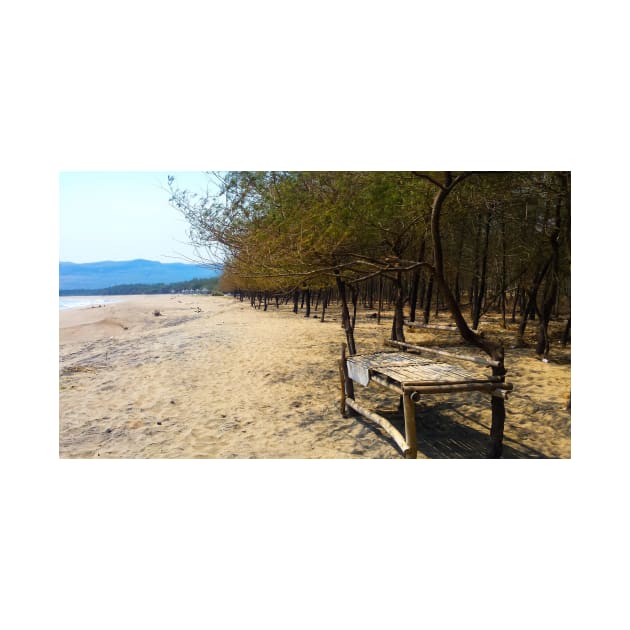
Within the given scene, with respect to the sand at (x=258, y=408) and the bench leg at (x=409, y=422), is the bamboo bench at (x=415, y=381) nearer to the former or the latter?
the bench leg at (x=409, y=422)

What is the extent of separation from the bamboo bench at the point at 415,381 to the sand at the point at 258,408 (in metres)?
0.44

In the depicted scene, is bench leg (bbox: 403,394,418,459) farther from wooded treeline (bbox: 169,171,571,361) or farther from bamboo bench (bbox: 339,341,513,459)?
wooded treeline (bbox: 169,171,571,361)

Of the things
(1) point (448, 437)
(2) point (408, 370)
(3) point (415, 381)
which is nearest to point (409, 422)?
(3) point (415, 381)

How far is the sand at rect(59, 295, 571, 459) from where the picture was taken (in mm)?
5328

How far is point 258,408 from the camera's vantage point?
21.4ft

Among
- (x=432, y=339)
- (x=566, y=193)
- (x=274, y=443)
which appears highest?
(x=566, y=193)

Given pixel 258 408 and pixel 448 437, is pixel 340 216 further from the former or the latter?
pixel 448 437

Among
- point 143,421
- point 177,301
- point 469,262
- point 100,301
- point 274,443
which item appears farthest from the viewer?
point 177,301

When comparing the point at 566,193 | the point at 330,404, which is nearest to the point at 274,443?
the point at 330,404

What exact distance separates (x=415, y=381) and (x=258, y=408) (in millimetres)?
2745
